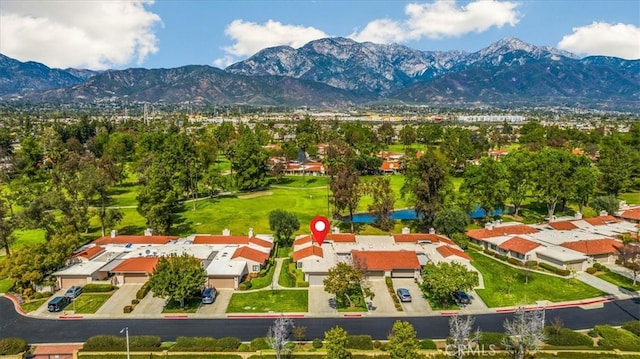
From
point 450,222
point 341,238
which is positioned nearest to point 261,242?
point 341,238

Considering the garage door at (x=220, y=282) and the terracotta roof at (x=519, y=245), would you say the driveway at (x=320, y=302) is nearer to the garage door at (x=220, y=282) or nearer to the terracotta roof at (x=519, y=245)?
the garage door at (x=220, y=282)

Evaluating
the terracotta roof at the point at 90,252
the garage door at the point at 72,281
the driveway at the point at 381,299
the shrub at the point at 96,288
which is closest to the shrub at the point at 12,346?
the shrub at the point at 96,288

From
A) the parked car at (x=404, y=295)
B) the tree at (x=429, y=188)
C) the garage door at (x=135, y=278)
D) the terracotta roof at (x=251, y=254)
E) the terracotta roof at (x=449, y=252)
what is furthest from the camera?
the tree at (x=429, y=188)

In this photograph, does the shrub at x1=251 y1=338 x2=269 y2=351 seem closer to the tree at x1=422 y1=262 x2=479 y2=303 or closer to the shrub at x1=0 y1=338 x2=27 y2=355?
the tree at x1=422 y1=262 x2=479 y2=303

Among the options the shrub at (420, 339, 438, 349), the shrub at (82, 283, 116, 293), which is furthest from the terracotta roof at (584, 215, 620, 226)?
the shrub at (82, 283, 116, 293)

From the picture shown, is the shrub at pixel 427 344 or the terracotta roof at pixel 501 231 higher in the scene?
the terracotta roof at pixel 501 231

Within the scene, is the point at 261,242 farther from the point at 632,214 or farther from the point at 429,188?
the point at 632,214

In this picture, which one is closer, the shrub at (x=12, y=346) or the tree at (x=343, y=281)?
the shrub at (x=12, y=346)

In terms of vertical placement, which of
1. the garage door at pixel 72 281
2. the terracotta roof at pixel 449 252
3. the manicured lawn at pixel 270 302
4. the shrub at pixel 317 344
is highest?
the terracotta roof at pixel 449 252
